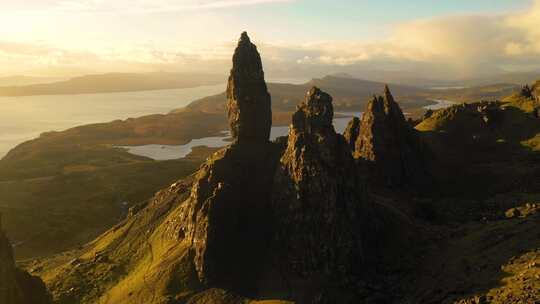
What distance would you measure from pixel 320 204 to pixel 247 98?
2769 centimetres

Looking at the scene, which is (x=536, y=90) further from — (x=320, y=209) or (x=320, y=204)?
(x=320, y=209)

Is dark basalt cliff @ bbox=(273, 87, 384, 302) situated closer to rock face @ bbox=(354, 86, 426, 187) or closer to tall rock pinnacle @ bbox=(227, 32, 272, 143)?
tall rock pinnacle @ bbox=(227, 32, 272, 143)

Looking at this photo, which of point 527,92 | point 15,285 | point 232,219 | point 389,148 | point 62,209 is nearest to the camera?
point 15,285

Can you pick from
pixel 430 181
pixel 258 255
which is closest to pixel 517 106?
pixel 430 181

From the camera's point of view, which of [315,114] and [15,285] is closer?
[15,285]

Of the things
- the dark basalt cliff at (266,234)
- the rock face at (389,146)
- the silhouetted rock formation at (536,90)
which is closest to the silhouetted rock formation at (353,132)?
the rock face at (389,146)

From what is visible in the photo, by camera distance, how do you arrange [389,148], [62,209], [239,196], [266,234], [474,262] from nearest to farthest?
[474,262] < [266,234] < [239,196] < [389,148] < [62,209]

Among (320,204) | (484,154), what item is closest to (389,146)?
(484,154)

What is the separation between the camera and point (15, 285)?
207 feet

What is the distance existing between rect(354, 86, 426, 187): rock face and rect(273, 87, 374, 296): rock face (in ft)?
111

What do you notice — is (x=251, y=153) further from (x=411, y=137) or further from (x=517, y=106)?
(x=517, y=106)

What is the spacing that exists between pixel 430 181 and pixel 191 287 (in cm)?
6550

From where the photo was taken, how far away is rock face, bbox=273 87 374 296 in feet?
219

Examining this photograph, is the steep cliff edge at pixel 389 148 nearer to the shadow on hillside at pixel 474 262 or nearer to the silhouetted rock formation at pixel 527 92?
the shadow on hillside at pixel 474 262
